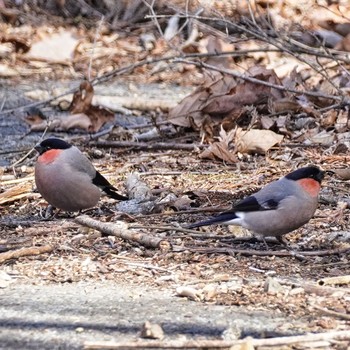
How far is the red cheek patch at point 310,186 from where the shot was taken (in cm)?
474

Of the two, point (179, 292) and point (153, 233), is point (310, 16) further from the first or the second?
point (179, 292)

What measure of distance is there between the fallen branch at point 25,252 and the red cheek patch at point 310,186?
4.21 ft

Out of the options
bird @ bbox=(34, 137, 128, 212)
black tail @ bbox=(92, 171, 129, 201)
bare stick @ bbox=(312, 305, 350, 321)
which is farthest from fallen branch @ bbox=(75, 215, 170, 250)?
bare stick @ bbox=(312, 305, 350, 321)

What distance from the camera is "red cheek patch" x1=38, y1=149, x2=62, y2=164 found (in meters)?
5.48

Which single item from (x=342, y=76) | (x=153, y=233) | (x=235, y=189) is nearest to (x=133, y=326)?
(x=153, y=233)

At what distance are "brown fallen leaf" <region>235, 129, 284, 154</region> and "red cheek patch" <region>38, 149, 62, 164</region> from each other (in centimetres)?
149

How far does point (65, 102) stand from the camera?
8.88 meters

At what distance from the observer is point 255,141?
655 cm

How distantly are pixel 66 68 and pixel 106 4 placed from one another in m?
2.38

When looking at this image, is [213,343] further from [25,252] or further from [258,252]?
[25,252]

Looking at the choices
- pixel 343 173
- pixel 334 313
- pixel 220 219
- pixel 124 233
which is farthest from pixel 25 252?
pixel 343 173

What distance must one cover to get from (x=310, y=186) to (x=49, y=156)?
1580 mm

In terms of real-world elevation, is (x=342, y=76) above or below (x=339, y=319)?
below

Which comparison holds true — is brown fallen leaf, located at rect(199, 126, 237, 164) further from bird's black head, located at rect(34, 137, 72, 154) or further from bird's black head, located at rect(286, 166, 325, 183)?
bird's black head, located at rect(286, 166, 325, 183)
